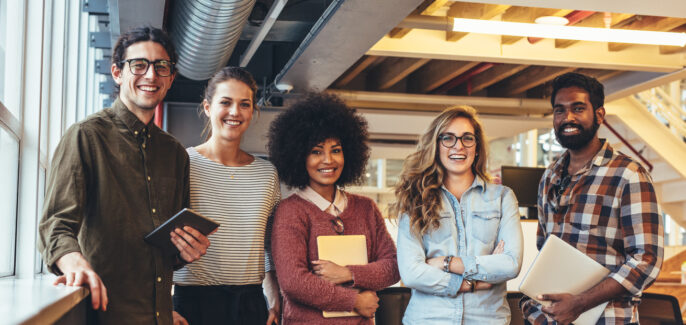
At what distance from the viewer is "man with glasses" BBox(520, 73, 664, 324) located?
2.21 metres

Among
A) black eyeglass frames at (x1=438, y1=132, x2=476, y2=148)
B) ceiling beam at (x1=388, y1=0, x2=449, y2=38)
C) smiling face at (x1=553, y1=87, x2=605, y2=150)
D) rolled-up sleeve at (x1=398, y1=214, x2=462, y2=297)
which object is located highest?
ceiling beam at (x1=388, y1=0, x2=449, y2=38)

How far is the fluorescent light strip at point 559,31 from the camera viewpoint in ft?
13.5

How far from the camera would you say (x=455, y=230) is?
228cm

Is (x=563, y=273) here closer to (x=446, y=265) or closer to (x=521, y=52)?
(x=446, y=265)

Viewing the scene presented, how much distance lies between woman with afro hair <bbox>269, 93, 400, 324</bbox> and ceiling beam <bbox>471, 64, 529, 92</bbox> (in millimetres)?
3917

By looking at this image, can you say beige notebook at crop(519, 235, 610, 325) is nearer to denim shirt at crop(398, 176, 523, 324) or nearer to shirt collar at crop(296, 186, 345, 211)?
denim shirt at crop(398, 176, 523, 324)

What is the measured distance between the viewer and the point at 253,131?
25.5 feet

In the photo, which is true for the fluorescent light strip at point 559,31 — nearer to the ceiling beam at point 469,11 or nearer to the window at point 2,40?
the ceiling beam at point 469,11

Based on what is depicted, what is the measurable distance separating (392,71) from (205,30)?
10.8 feet

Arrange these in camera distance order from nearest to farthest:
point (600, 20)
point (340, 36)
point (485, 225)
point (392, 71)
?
1. point (485, 225)
2. point (340, 36)
3. point (600, 20)
4. point (392, 71)

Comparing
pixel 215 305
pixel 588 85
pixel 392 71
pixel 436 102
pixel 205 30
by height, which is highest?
pixel 392 71

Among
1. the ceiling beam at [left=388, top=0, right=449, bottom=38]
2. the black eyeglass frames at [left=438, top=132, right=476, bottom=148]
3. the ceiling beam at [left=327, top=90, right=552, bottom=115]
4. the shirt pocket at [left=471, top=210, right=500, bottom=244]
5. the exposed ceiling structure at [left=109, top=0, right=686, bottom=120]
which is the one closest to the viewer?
the shirt pocket at [left=471, top=210, right=500, bottom=244]

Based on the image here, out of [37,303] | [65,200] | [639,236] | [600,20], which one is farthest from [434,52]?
[37,303]

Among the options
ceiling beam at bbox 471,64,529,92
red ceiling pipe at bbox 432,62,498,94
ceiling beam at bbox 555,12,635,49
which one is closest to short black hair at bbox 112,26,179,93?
ceiling beam at bbox 555,12,635,49
